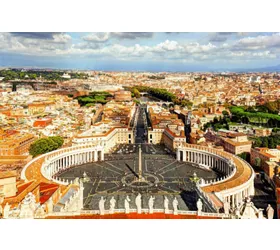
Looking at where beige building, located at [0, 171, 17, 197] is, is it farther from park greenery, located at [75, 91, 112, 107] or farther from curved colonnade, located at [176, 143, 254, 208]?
park greenery, located at [75, 91, 112, 107]

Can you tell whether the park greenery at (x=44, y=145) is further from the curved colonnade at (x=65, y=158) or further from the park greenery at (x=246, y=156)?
the park greenery at (x=246, y=156)

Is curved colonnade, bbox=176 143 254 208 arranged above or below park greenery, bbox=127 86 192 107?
below

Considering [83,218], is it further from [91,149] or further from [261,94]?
[261,94]

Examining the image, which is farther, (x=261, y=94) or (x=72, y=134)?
(x=72, y=134)

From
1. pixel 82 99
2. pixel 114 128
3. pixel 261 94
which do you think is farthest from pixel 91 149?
pixel 82 99

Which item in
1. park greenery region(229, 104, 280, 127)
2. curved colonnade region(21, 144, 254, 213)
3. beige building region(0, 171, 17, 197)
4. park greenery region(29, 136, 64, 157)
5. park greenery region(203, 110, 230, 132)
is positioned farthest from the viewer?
park greenery region(203, 110, 230, 132)

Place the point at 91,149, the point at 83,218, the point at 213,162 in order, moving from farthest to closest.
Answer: the point at 91,149, the point at 213,162, the point at 83,218

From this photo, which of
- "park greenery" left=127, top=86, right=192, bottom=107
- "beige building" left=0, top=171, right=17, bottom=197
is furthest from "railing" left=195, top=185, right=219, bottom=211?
"park greenery" left=127, top=86, right=192, bottom=107

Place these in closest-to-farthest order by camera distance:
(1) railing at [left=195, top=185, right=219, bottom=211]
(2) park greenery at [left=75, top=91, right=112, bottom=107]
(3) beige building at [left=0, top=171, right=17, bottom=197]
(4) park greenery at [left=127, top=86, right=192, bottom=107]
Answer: (1) railing at [left=195, top=185, right=219, bottom=211], (3) beige building at [left=0, top=171, right=17, bottom=197], (4) park greenery at [left=127, top=86, right=192, bottom=107], (2) park greenery at [left=75, top=91, right=112, bottom=107]
